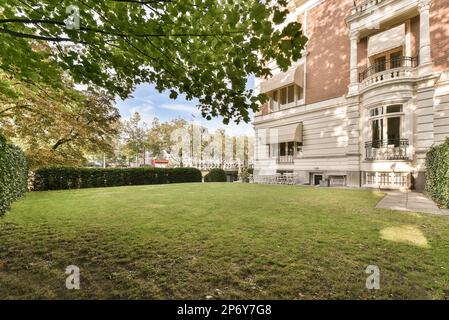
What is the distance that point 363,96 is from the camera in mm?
15875

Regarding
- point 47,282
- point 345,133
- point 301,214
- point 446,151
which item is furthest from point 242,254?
point 345,133

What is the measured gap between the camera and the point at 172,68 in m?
4.68

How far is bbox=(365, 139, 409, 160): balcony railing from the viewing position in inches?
549

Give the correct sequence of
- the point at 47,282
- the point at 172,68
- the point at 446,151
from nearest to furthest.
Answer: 1. the point at 47,282
2. the point at 172,68
3. the point at 446,151

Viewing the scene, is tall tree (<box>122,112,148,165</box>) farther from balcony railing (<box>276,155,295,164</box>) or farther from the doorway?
the doorway

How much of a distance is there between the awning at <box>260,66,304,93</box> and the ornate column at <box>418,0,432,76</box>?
329 inches

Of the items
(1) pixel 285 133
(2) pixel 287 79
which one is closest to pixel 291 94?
(2) pixel 287 79

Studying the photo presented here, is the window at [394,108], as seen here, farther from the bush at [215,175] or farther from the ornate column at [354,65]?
the bush at [215,175]

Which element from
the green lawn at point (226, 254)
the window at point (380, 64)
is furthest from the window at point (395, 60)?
the green lawn at point (226, 254)

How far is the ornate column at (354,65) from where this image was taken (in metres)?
16.8

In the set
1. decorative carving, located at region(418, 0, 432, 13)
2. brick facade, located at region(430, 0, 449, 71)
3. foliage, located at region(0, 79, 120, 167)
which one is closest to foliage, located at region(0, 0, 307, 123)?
foliage, located at region(0, 79, 120, 167)

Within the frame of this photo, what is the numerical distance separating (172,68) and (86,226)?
455 cm

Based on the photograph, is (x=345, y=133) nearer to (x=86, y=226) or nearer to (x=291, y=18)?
(x=291, y=18)

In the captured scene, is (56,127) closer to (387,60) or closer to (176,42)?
(176,42)
